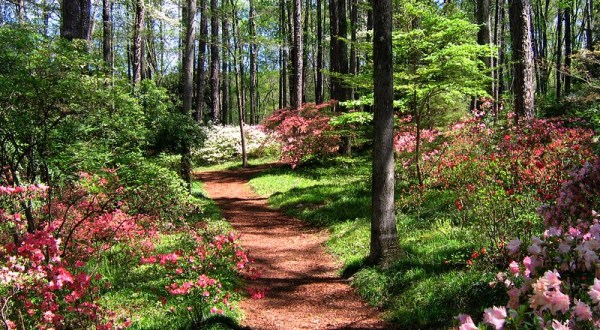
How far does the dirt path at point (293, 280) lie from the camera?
5277 mm

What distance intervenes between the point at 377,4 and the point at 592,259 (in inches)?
196

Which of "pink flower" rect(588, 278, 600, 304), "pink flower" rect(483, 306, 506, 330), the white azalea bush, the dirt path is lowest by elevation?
the dirt path

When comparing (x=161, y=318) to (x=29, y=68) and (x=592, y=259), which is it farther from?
(x=592, y=259)

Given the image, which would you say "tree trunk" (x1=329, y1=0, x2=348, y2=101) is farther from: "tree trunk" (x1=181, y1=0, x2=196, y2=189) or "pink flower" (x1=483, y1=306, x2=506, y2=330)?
"pink flower" (x1=483, y1=306, x2=506, y2=330)

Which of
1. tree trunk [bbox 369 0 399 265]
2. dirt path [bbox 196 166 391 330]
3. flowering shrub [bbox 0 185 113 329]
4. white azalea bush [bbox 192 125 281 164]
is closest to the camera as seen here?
flowering shrub [bbox 0 185 113 329]

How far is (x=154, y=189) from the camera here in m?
6.25

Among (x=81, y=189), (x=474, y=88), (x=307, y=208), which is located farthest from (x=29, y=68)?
(x=474, y=88)

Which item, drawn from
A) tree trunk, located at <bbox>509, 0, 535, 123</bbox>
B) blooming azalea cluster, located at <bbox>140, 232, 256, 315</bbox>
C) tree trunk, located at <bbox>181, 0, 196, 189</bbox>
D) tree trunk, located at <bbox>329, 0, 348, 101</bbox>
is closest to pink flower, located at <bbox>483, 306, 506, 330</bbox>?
blooming azalea cluster, located at <bbox>140, 232, 256, 315</bbox>

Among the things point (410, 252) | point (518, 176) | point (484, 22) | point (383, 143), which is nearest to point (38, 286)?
point (383, 143)

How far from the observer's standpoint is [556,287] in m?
1.57

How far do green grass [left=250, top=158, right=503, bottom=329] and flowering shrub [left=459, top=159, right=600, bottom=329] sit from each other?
2247 millimetres

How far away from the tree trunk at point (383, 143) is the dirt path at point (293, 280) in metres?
0.85

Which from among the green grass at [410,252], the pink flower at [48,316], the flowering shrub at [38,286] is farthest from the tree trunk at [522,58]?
the pink flower at [48,316]

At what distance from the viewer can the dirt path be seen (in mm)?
5277
